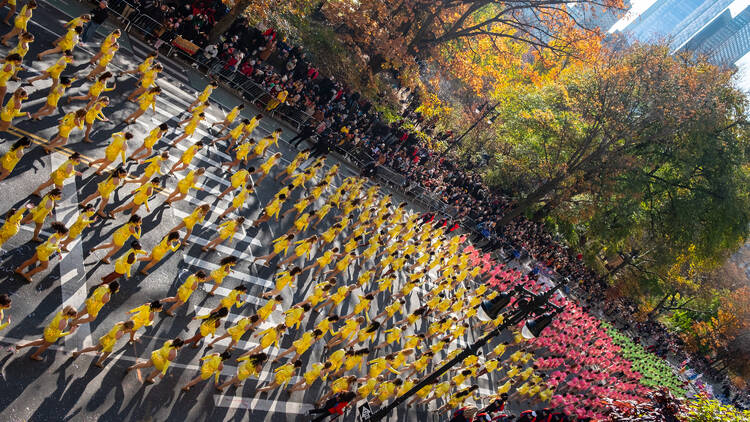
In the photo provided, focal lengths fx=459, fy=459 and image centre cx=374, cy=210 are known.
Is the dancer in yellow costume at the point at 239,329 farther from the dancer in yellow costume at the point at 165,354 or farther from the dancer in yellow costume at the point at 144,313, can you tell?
the dancer in yellow costume at the point at 144,313

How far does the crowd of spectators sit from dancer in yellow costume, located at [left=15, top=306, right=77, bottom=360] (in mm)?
12515

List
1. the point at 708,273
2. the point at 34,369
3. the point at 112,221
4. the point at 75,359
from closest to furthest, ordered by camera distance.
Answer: the point at 34,369
the point at 75,359
the point at 112,221
the point at 708,273

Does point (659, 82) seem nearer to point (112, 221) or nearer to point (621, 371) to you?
point (621, 371)

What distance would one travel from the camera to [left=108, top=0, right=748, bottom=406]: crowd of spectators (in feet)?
65.9

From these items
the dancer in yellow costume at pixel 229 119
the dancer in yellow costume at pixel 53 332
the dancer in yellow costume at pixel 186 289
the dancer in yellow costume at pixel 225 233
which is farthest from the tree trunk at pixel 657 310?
the dancer in yellow costume at pixel 53 332

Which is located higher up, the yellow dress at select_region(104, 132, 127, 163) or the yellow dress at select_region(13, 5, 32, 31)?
the yellow dress at select_region(13, 5, 32, 31)

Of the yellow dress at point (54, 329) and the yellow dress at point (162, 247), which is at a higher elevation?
the yellow dress at point (162, 247)

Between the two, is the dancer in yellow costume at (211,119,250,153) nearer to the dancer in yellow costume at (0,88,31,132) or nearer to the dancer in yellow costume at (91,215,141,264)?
the dancer in yellow costume at (0,88,31,132)

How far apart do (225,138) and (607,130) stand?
83.5 ft

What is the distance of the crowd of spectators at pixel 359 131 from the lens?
2008 centimetres

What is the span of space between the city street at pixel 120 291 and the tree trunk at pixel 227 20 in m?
6.10

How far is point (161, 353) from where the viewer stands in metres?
7.55

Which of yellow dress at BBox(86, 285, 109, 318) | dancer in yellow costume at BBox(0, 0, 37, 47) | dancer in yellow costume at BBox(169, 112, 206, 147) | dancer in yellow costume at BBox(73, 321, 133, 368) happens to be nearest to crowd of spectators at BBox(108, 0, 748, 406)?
dancer in yellow costume at BBox(169, 112, 206, 147)

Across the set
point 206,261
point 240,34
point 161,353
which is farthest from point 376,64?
point 161,353
